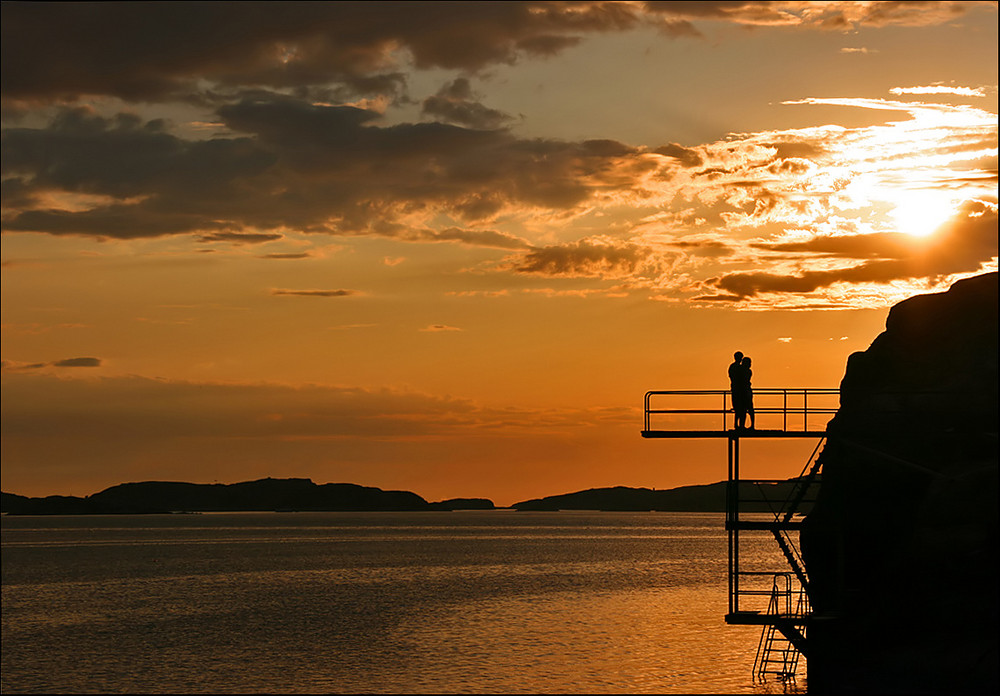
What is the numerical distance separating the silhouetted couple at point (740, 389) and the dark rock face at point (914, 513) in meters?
2.49

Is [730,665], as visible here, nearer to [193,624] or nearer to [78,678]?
[78,678]

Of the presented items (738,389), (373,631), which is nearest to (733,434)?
(738,389)

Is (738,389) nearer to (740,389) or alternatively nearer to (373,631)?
(740,389)

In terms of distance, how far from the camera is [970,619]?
27.8 meters

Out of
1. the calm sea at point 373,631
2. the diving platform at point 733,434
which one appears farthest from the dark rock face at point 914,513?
the calm sea at point 373,631

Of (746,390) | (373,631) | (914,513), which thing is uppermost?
(746,390)

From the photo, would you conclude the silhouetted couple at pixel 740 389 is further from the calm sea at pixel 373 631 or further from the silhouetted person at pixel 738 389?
the calm sea at pixel 373 631

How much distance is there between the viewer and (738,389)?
1405 inches

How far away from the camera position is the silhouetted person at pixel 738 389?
35625 mm

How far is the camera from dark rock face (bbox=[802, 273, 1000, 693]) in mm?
27641

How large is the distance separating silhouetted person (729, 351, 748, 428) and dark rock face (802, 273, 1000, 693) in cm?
256

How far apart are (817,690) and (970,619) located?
24.2 ft

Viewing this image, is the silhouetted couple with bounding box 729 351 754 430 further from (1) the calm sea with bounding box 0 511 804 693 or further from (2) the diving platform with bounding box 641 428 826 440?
(1) the calm sea with bounding box 0 511 804 693

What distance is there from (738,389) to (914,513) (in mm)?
6447
